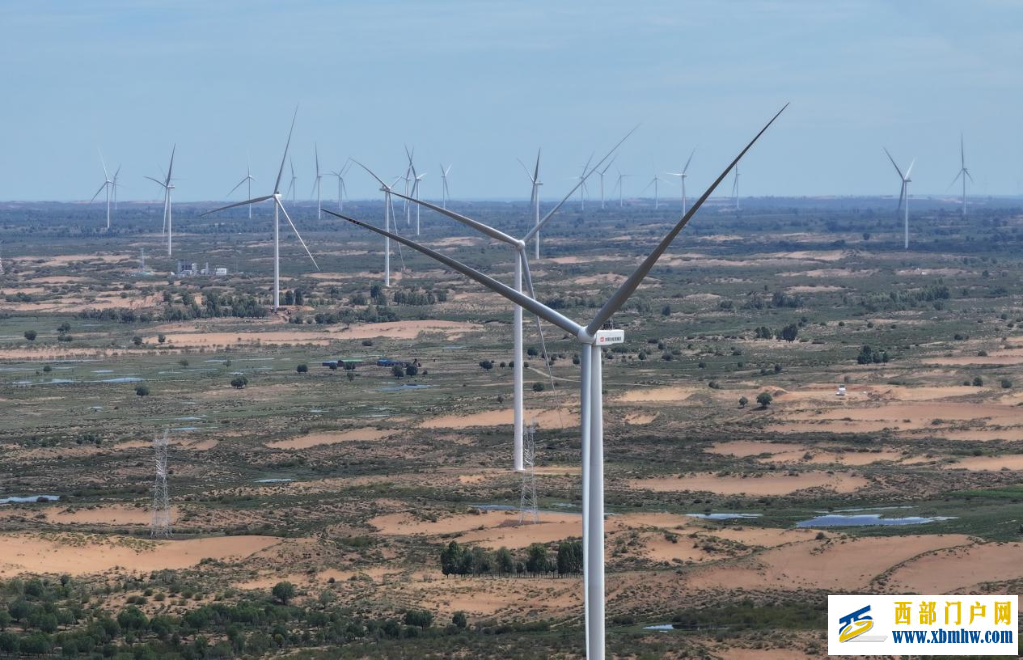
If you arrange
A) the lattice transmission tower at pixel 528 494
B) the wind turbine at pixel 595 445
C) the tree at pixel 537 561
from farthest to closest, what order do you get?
1. the lattice transmission tower at pixel 528 494
2. the tree at pixel 537 561
3. the wind turbine at pixel 595 445

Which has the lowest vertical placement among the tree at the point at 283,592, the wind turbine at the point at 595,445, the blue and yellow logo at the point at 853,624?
the tree at the point at 283,592

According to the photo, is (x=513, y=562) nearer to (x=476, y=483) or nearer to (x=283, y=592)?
(x=283, y=592)

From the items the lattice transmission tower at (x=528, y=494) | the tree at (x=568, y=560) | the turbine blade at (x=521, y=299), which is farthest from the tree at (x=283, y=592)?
the turbine blade at (x=521, y=299)

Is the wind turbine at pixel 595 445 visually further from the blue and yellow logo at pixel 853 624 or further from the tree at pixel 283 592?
A: the tree at pixel 283 592

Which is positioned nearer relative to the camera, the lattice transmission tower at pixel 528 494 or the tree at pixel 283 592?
the tree at pixel 283 592

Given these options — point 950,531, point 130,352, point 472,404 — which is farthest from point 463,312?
point 950,531
